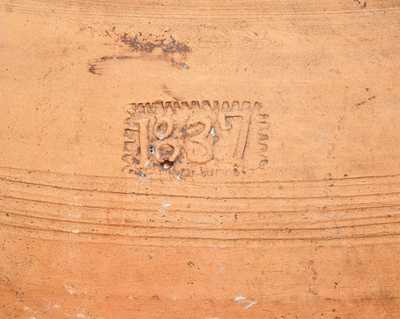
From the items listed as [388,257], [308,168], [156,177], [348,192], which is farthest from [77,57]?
[388,257]

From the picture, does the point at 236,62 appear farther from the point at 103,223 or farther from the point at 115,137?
the point at 103,223

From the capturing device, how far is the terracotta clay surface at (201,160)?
235cm

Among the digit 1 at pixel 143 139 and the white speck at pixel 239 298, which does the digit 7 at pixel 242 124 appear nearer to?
the digit 1 at pixel 143 139

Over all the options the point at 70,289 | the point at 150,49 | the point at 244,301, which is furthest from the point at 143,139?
the point at 244,301

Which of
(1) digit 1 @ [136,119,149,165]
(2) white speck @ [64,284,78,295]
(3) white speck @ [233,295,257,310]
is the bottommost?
(3) white speck @ [233,295,257,310]

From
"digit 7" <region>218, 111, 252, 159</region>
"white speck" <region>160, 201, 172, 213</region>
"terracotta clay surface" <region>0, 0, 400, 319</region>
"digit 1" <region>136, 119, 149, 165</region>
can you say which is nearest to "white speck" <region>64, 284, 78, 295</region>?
"terracotta clay surface" <region>0, 0, 400, 319</region>

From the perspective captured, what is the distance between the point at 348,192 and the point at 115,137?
124 centimetres

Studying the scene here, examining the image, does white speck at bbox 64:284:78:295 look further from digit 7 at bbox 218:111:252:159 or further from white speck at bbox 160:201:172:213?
digit 7 at bbox 218:111:252:159

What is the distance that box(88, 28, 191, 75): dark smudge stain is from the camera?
2553 mm

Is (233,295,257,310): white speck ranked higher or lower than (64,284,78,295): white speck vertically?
lower
